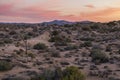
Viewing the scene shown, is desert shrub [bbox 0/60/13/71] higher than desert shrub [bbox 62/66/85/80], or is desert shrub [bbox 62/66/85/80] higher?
desert shrub [bbox 62/66/85/80]

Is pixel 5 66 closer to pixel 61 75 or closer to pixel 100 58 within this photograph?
pixel 61 75

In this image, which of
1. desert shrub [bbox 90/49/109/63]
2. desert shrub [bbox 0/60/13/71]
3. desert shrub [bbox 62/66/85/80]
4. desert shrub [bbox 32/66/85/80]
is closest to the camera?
desert shrub [bbox 62/66/85/80]

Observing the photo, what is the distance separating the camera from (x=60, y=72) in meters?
17.9

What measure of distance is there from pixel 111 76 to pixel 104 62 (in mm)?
4953

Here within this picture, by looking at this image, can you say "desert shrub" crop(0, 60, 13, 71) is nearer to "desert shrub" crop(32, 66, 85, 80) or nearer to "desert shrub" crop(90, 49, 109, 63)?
"desert shrub" crop(32, 66, 85, 80)

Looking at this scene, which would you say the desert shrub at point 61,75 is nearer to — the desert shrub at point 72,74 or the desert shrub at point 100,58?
the desert shrub at point 72,74

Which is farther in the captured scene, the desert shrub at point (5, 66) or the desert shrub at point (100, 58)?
the desert shrub at point (100, 58)

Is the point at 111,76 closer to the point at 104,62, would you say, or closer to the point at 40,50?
the point at 104,62

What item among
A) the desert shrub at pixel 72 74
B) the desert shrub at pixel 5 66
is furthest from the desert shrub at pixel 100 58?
the desert shrub at pixel 72 74

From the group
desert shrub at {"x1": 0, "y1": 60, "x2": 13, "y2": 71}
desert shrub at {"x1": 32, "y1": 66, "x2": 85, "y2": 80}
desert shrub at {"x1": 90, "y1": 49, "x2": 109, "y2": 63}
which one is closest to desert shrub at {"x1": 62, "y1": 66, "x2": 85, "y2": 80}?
desert shrub at {"x1": 32, "y1": 66, "x2": 85, "y2": 80}

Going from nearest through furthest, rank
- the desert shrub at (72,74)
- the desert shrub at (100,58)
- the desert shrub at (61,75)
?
the desert shrub at (72,74) < the desert shrub at (61,75) < the desert shrub at (100,58)

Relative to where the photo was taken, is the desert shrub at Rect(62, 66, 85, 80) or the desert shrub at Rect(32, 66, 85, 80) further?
the desert shrub at Rect(32, 66, 85, 80)

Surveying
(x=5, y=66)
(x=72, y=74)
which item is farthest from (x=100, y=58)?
(x=72, y=74)

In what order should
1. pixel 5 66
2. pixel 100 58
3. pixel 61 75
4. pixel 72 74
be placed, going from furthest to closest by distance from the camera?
pixel 100 58 < pixel 5 66 < pixel 61 75 < pixel 72 74
